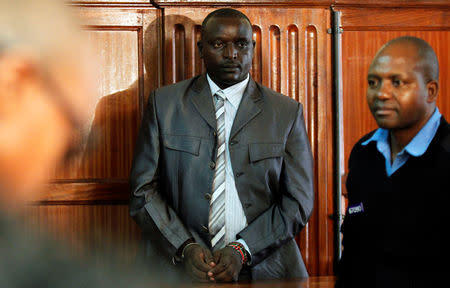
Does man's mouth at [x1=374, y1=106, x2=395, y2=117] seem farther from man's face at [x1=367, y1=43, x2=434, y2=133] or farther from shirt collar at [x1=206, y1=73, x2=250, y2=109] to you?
shirt collar at [x1=206, y1=73, x2=250, y2=109]

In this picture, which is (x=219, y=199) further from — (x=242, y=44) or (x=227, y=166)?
(x=242, y=44)

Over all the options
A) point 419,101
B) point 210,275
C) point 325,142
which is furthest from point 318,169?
point 419,101

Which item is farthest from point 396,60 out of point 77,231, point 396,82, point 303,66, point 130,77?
point 130,77

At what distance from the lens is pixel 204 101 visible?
2.54 metres

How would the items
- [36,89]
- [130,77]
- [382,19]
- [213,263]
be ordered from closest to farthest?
[36,89], [213,263], [130,77], [382,19]

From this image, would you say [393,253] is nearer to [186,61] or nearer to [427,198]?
[427,198]

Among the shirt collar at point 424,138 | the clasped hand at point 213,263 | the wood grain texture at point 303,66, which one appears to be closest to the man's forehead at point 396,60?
the shirt collar at point 424,138

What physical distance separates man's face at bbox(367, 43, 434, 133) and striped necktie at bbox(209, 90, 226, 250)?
122 centimetres

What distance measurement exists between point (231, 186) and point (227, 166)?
3.7 inches

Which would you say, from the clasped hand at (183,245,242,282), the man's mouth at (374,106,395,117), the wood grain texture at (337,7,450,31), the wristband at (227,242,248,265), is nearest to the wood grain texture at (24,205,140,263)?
the man's mouth at (374,106,395,117)

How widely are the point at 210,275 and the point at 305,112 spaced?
1274mm

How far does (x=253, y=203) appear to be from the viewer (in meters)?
2.43

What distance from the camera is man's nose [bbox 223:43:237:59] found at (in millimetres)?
2471

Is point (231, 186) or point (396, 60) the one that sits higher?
point (396, 60)
